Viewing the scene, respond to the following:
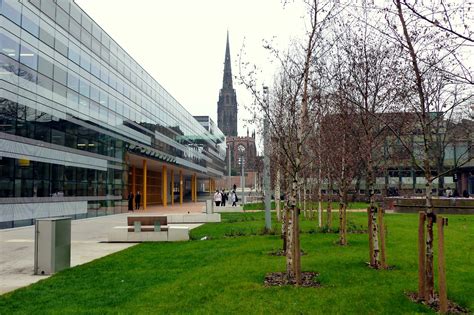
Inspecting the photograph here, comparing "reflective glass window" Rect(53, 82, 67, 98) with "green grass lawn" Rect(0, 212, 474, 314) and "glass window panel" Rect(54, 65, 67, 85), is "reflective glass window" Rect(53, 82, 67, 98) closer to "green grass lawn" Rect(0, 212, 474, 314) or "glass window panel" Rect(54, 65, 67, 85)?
"glass window panel" Rect(54, 65, 67, 85)

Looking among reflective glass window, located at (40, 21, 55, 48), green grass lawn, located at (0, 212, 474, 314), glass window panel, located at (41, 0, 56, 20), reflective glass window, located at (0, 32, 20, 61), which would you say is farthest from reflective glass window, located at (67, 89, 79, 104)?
green grass lawn, located at (0, 212, 474, 314)

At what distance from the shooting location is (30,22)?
25.3 metres

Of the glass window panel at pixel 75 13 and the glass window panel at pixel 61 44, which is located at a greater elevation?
the glass window panel at pixel 75 13

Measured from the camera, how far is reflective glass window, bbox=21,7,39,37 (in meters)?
24.6

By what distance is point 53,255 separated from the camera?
34.4 ft

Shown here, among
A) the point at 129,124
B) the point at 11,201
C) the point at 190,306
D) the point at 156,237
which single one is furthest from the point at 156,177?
the point at 190,306

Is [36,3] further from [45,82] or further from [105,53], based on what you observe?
[105,53]

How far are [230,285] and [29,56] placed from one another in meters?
21.3

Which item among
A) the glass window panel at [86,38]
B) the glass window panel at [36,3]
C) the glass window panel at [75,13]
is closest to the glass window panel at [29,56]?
the glass window panel at [36,3]

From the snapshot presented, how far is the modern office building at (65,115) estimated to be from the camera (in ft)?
76.3

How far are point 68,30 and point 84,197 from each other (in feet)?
36.1

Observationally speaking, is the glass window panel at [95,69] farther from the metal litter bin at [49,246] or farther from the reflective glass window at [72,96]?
the metal litter bin at [49,246]

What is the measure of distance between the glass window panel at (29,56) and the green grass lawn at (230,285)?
15466 millimetres

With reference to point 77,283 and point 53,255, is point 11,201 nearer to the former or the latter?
point 53,255
